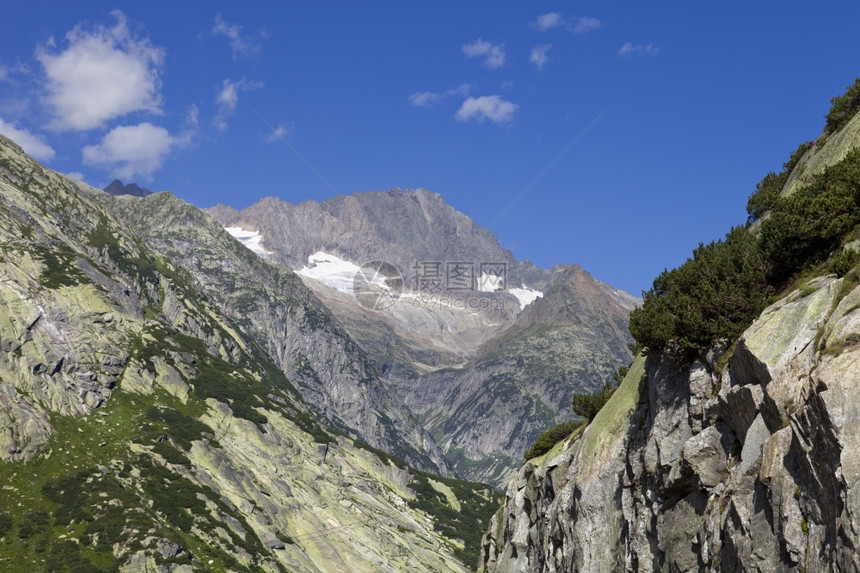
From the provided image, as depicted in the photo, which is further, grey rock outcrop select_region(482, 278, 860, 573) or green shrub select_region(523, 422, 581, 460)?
green shrub select_region(523, 422, 581, 460)

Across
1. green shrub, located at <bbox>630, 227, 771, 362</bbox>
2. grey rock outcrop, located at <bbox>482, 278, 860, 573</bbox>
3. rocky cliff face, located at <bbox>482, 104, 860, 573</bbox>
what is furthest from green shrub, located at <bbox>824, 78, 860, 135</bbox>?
grey rock outcrop, located at <bbox>482, 278, 860, 573</bbox>

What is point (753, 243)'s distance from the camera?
115ft

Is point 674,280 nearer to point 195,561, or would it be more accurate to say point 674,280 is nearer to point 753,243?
point 753,243

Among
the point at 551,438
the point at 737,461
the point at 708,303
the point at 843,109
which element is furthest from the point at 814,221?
the point at 551,438

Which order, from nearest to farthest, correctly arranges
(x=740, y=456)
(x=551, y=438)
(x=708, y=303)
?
1. (x=740, y=456)
2. (x=708, y=303)
3. (x=551, y=438)

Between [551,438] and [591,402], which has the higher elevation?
[591,402]

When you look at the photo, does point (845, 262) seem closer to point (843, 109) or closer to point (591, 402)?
point (843, 109)

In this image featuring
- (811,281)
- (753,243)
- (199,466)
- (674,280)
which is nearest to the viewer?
(811,281)

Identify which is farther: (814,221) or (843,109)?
(843,109)

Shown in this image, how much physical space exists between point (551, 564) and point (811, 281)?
2658 cm

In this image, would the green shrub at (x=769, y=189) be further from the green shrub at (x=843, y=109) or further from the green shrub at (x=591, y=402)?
the green shrub at (x=591, y=402)

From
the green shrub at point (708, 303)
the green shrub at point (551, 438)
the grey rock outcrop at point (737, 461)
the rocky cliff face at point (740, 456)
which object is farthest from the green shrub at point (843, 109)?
the green shrub at point (551, 438)

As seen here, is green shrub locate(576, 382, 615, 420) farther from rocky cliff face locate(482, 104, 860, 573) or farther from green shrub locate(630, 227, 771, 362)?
green shrub locate(630, 227, 771, 362)

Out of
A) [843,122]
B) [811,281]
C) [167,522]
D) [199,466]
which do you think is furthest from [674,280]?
[199,466]
